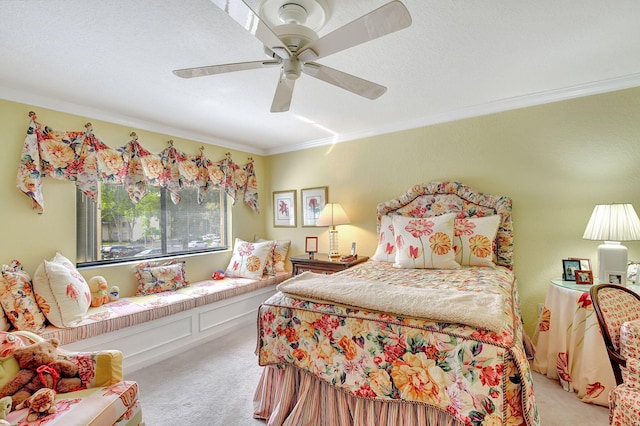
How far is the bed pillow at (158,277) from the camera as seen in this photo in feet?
9.61

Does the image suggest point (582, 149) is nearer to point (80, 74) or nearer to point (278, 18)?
point (278, 18)

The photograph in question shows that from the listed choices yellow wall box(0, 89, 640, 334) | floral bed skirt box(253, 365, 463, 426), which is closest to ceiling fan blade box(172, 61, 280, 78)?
floral bed skirt box(253, 365, 463, 426)

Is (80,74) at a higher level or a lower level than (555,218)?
higher

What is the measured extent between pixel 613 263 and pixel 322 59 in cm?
262

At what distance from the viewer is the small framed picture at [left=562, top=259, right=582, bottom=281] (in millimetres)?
2297

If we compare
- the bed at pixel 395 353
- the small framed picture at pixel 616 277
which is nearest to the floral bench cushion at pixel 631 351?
the bed at pixel 395 353

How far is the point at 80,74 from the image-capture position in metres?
2.07

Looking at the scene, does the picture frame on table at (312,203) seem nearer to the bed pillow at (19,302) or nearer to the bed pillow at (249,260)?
the bed pillow at (249,260)

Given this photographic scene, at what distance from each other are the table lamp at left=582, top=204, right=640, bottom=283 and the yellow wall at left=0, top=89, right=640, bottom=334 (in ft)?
1.11

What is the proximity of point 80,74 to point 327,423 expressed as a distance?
9.56ft

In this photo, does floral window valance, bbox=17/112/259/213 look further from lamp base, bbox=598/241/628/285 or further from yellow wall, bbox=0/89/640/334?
lamp base, bbox=598/241/628/285

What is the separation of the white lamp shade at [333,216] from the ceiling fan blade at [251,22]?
221 centimetres

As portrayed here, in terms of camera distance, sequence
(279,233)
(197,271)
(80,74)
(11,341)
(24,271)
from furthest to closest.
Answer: (279,233) → (197,271) → (24,271) → (80,74) → (11,341)

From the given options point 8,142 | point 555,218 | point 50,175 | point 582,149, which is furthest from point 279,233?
point 582,149
